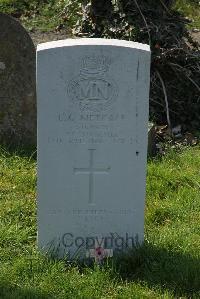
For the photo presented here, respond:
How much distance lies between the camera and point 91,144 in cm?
431

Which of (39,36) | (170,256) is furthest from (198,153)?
(39,36)

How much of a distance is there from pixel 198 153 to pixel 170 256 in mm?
2104

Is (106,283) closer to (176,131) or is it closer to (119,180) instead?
(119,180)

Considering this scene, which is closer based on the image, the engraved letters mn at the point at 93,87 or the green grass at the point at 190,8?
the engraved letters mn at the point at 93,87

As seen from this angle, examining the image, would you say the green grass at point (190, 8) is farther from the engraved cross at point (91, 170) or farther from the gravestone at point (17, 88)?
the engraved cross at point (91, 170)

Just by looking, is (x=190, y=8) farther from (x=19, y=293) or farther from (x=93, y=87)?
(x=19, y=293)

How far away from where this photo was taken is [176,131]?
23.0 ft

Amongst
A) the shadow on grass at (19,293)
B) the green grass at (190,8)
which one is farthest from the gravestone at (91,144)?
the green grass at (190,8)

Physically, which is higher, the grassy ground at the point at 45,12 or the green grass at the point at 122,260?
the grassy ground at the point at 45,12

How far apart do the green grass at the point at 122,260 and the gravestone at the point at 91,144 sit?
6.2 inches

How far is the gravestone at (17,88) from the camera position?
6387mm

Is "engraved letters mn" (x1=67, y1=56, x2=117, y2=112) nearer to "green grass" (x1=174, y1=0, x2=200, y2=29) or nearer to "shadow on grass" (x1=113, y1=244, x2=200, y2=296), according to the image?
"shadow on grass" (x1=113, y1=244, x2=200, y2=296)

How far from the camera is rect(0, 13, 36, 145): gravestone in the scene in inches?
251

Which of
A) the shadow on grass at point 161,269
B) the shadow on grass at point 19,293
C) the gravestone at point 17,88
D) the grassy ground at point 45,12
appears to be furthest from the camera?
the grassy ground at point 45,12
